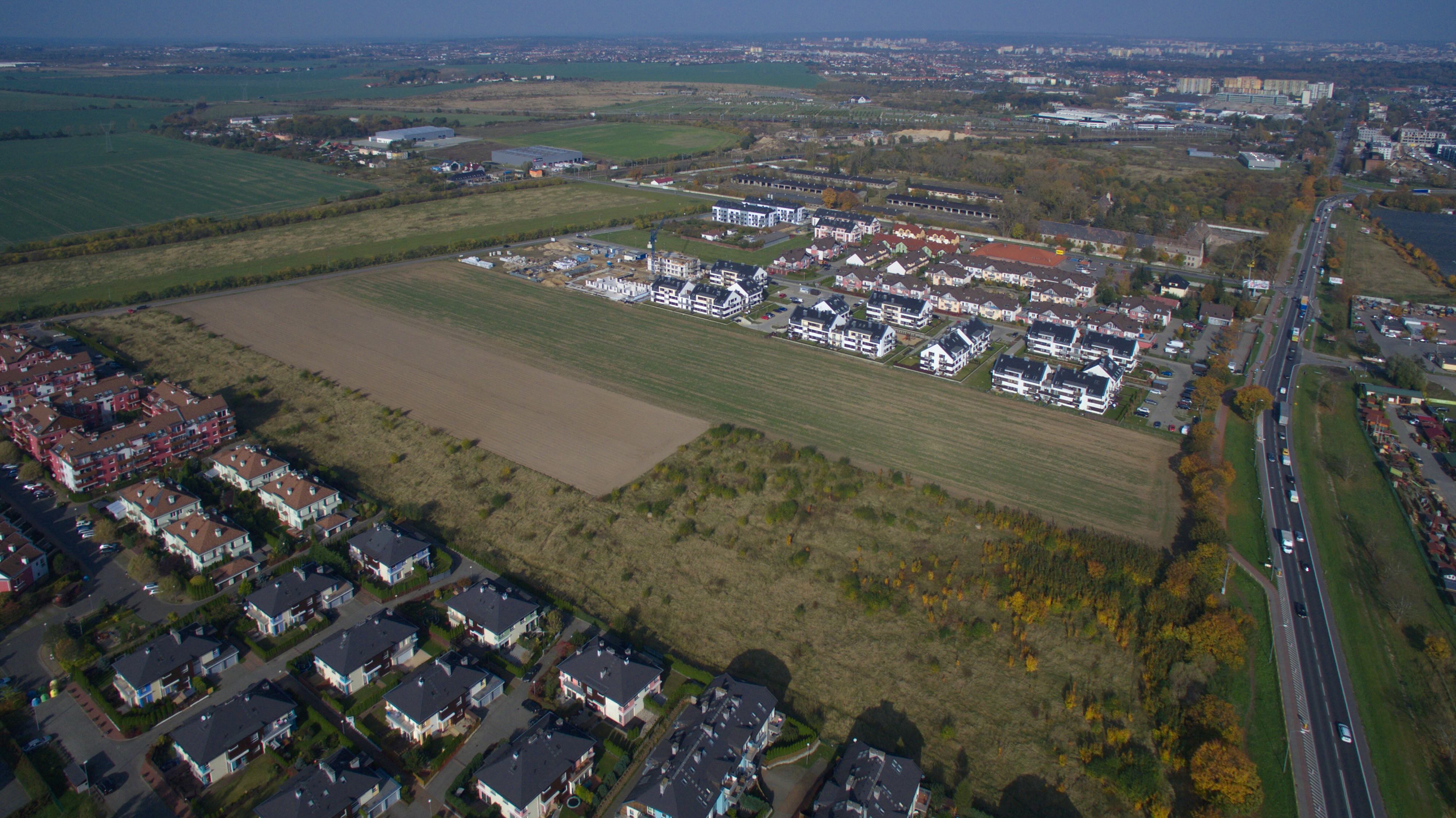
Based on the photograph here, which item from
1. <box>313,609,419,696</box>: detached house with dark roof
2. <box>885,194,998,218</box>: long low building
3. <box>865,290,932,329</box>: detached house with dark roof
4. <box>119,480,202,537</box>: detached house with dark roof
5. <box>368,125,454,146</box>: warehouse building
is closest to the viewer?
<box>313,609,419,696</box>: detached house with dark roof

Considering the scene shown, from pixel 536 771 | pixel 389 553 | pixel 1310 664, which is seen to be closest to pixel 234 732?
pixel 389 553

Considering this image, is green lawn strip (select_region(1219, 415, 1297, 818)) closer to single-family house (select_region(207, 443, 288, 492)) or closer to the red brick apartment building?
single-family house (select_region(207, 443, 288, 492))

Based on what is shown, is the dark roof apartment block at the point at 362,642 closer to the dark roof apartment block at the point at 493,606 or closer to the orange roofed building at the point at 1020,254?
the dark roof apartment block at the point at 493,606

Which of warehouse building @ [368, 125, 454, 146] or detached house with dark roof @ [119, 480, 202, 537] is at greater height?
warehouse building @ [368, 125, 454, 146]

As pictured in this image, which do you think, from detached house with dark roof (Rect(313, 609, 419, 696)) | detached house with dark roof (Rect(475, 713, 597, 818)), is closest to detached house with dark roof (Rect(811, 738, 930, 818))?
detached house with dark roof (Rect(475, 713, 597, 818))

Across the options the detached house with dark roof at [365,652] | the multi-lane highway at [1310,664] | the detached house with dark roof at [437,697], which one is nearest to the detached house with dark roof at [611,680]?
the detached house with dark roof at [437,697]

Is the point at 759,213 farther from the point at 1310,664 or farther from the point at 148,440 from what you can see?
the point at 1310,664

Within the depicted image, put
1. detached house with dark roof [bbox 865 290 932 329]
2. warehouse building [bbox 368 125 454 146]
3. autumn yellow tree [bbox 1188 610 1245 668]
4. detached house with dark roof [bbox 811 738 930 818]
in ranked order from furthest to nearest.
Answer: warehouse building [bbox 368 125 454 146]
detached house with dark roof [bbox 865 290 932 329]
autumn yellow tree [bbox 1188 610 1245 668]
detached house with dark roof [bbox 811 738 930 818]

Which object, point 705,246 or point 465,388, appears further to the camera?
point 705,246
